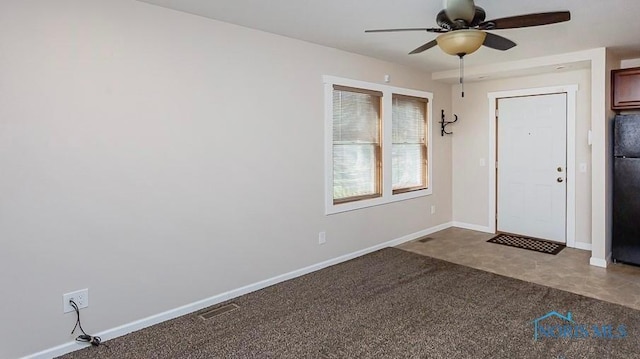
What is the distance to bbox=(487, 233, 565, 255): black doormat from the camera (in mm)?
4824

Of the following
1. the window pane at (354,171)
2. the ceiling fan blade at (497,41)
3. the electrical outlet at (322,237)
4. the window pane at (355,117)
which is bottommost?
the electrical outlet at (322,237)

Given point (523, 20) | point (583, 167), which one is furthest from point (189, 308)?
point (583, 167)

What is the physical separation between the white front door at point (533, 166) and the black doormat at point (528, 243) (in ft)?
0.36

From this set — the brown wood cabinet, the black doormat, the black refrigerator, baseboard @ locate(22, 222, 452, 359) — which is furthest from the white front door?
baseboard @ locate(22, 222, 452, 359)

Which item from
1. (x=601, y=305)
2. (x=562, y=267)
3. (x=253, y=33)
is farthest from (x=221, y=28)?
(x=562, y=267)

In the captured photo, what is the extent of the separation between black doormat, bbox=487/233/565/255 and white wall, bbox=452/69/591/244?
1.06 ft

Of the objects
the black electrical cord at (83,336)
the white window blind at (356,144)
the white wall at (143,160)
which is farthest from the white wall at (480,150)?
the black electrical cord at (83,336)

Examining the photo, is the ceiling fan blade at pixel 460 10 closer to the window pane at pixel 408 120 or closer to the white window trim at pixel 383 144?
the white window trim at pixel 383 144

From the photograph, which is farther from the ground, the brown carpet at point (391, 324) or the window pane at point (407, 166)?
the window pane at point (407, 166)

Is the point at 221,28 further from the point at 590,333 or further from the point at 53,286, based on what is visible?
the point at 590,333

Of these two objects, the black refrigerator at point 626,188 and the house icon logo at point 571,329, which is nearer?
the house icon logo at point 571,329

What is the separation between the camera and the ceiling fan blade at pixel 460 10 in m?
2.21

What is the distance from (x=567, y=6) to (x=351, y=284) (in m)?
2.92

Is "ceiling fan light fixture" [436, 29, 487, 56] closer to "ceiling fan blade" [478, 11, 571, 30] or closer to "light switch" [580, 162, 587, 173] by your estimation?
"ceiling fan blade" [478, 11, 571, 30]
